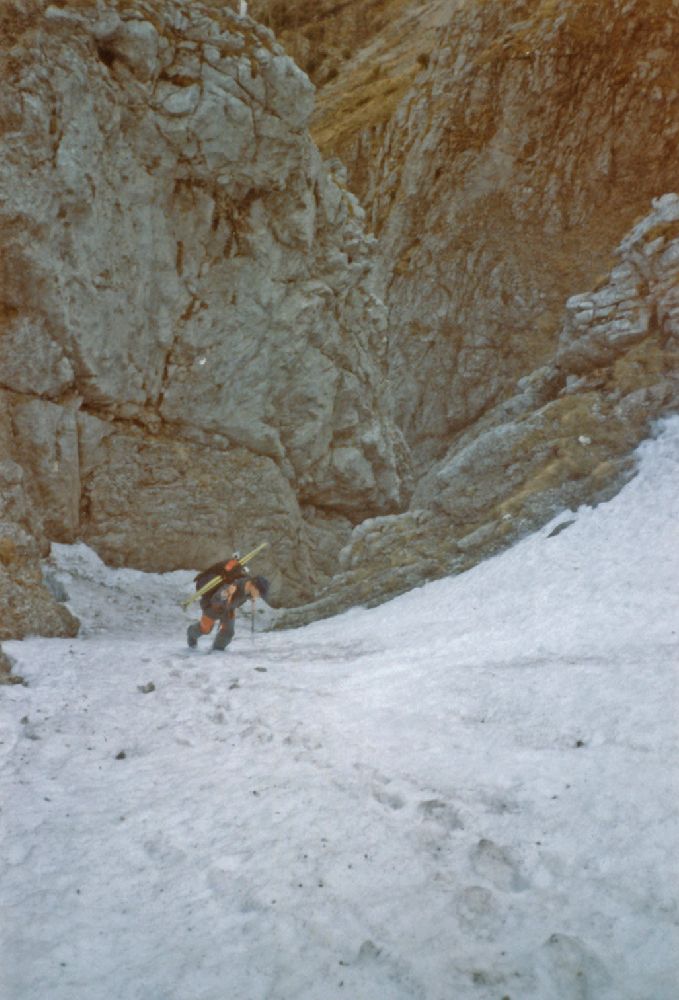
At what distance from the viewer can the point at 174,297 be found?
899 inches

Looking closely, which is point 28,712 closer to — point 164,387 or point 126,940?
point 126,940

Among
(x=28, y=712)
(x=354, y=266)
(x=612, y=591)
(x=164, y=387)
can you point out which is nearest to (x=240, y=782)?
(x=28, y=712)

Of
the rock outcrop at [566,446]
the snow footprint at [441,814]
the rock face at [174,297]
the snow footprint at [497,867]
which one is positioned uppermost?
the rock face at [174,297]

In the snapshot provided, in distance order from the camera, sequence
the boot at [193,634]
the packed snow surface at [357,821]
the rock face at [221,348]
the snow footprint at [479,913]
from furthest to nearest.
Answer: the rock face at [221,348]
the boot at [193,634]
the snow footprint at [479,913]
the packed snow surface at [357,821]

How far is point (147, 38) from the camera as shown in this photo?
65.5ft

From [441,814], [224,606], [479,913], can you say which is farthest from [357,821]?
[224,606]

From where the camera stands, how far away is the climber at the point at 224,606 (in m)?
13.1

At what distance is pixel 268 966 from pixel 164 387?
2141cm

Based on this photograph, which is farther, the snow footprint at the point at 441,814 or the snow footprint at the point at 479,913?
the snow footprint at the point at 441,814

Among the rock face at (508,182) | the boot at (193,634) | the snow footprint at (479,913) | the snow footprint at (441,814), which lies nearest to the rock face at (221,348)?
the boot at (193,634)

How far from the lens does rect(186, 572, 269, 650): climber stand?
13086 millimetres

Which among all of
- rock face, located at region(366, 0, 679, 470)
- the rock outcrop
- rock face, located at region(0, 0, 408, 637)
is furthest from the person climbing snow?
rock face, located at region(366, 0, 679, 470)

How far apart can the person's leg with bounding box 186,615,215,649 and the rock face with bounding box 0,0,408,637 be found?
519 centimetres

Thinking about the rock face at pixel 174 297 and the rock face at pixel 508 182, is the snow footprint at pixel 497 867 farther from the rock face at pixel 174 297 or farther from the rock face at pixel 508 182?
the rock face at pixel 508 182
